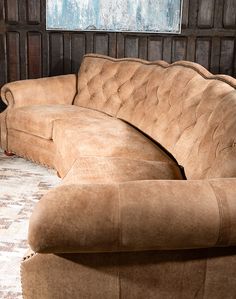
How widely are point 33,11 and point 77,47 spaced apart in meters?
0.60

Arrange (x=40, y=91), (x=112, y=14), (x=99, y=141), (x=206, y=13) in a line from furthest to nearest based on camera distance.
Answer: (x=206, y=13) → (x=112, y=14) → (x=40, y=91) → (x=99, y=141)

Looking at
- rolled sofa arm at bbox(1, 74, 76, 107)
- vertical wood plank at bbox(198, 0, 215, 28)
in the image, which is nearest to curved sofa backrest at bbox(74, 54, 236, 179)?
rolled sofa arm at bbox(1, 74, 76, 107)

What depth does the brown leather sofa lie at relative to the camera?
1214mm

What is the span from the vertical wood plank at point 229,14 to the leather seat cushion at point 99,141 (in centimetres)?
238

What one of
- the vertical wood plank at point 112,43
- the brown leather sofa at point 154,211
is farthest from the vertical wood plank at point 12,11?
the brown leather sofa at point 154,211

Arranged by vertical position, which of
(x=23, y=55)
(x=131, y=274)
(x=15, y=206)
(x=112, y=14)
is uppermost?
(x=112, y=14)

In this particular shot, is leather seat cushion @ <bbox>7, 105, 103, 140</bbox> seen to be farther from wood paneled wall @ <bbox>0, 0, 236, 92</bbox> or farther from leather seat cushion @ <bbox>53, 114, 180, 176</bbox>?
wood paneled wall @ <bbox>0, 0, 236, 92</bbox>

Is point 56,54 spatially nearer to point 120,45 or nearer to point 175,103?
point 120,45

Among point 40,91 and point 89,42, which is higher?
point 89,42

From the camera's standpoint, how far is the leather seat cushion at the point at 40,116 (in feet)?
11.3

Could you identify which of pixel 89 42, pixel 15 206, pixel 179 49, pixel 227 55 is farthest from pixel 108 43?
pixel 15 206

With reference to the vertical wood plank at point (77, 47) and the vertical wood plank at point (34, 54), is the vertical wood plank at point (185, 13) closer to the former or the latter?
the vertical wood plank at point (77, 47)

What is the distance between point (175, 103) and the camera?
8.57 ft

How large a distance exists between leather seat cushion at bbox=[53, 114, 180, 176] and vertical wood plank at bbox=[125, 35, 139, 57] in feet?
5.87
